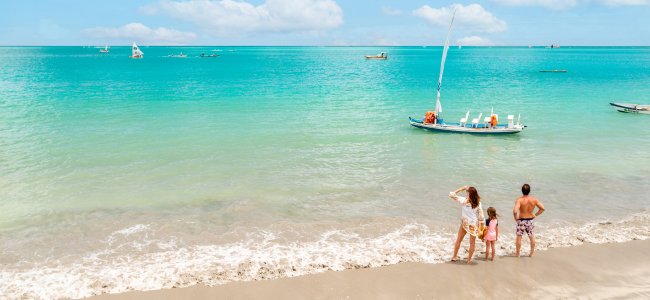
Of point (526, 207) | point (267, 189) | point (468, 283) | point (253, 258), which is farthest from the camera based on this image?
point (267, 189)

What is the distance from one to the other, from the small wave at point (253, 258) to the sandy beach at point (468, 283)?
0.43 metres

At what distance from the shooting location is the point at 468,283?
11.0m

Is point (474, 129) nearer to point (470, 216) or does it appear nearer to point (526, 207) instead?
point (526, 207)

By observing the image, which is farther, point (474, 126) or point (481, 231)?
point (474, 126)

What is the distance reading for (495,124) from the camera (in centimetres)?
3130

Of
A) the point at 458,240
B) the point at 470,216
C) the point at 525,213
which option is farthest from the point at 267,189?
the point at 525,213

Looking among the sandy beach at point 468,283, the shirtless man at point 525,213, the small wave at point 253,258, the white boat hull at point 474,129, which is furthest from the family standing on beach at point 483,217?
the white boat hull at point 474,129

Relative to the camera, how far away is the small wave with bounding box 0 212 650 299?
11.4 metres

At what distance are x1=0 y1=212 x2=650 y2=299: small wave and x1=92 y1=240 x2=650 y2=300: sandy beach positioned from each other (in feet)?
1.42

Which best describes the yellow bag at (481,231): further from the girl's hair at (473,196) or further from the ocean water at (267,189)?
the ocean water at (267,189)

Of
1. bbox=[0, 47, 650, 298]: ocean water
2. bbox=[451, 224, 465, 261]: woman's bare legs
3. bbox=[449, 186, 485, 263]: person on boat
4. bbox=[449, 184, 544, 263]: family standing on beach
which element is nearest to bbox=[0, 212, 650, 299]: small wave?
bbox=[0, 47, 650, 298]: ocean water

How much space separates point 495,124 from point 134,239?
84.1 ft

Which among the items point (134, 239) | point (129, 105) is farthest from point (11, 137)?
point (134, 239)

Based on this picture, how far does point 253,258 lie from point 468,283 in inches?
234
